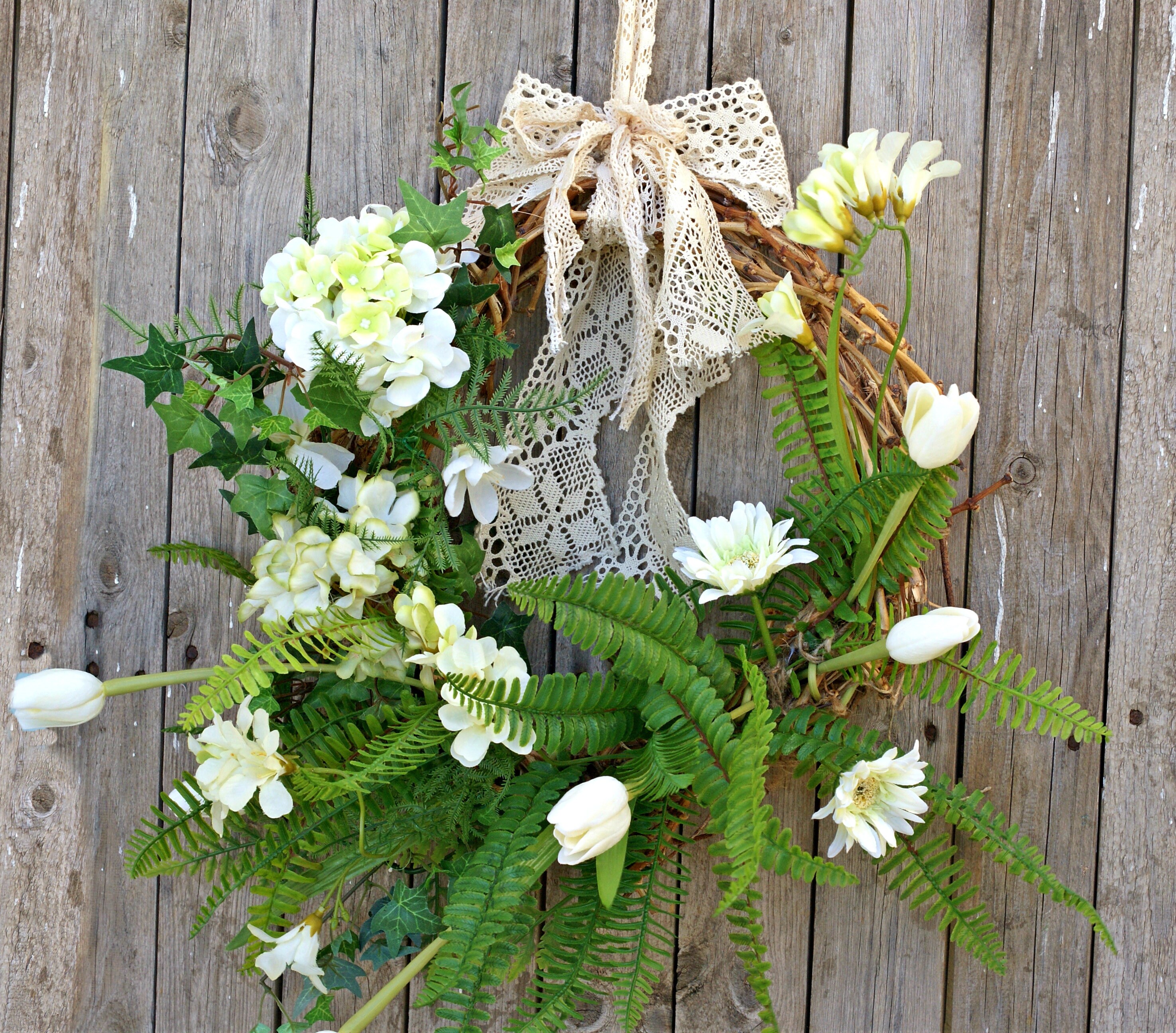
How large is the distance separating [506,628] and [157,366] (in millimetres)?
422

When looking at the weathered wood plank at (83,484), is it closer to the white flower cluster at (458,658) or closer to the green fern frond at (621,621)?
the white flower cluster at (458,658)

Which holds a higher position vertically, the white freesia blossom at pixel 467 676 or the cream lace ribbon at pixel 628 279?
the cream lace ribbon at pixel 628 279

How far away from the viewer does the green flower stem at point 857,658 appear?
0.80 m

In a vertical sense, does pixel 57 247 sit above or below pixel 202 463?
above

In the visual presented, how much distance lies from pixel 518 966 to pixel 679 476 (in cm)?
54

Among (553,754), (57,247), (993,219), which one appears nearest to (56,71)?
(57,247)

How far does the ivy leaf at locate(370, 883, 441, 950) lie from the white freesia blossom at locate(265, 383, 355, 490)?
401 mm

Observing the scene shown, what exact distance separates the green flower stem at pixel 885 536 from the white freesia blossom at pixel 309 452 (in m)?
0.51

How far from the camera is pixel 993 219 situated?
1005mm

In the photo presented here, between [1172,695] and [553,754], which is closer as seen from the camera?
[553,754]

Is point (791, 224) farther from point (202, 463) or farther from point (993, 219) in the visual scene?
point (202, 463)

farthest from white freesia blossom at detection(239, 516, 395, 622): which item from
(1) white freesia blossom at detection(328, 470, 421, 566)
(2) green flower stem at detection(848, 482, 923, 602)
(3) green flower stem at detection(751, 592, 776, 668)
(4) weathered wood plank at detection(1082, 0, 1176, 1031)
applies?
(4) weathered wood plank at detection(1082, 0, 1176, 1031)

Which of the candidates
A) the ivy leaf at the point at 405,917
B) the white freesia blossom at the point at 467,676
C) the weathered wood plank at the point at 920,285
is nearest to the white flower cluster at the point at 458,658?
the white freesia blossom at the point at 467,676

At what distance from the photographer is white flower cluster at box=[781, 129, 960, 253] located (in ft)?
2.47
